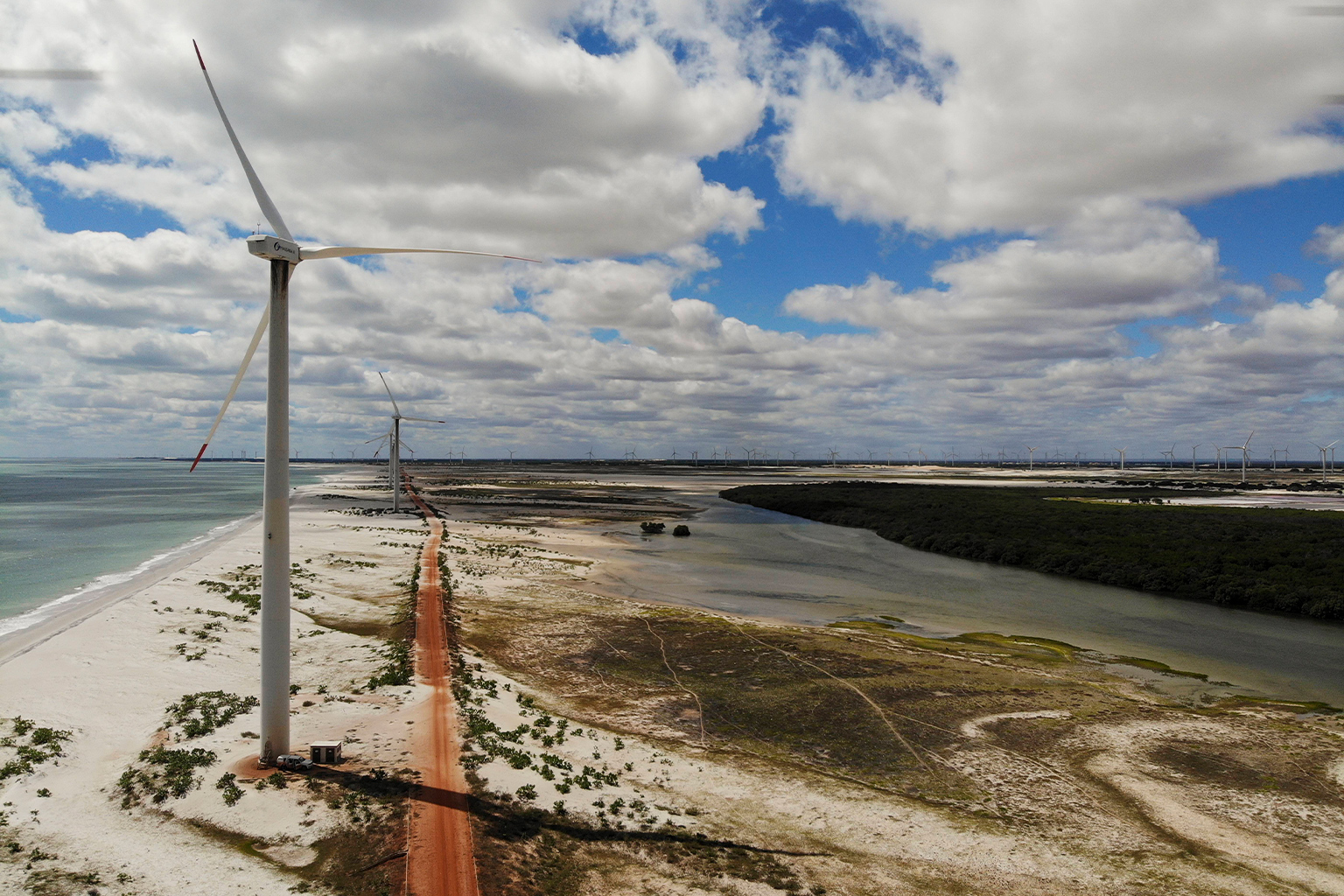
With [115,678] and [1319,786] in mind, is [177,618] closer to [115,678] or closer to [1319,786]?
[115,678]

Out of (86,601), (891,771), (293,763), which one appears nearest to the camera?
(293,763)

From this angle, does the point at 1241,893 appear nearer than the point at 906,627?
Yes

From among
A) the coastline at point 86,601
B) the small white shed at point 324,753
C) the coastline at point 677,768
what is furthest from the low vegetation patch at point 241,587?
the small white shed at point 324,753

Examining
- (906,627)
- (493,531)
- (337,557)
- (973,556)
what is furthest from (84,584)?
(973,556)

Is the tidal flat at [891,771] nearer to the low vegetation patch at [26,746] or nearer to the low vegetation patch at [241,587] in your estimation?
the low vegetation patch at [26,746]

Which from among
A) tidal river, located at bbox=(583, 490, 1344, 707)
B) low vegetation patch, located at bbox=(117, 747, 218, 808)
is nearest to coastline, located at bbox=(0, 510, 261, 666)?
low vegetation patch, located at bbox=(117, 747, 218, 808)

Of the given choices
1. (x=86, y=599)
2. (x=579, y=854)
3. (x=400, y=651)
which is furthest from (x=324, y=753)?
(x=86, y=599)

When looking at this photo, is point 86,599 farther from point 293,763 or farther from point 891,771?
point 891,771
